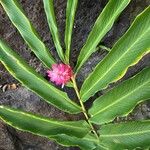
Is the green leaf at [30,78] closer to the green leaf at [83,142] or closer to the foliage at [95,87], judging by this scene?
the foliage at [95,87]

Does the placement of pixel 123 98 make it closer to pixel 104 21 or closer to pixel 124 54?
pixel 124 54

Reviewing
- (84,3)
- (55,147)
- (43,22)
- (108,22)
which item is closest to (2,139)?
(55,147)

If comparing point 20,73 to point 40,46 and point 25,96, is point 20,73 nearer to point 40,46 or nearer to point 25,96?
point 40,46

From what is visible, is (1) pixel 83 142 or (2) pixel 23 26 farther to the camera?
(1) pixel 83 142

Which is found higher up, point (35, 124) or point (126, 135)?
point (35, 124)

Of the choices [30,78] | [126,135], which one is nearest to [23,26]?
[30,78]

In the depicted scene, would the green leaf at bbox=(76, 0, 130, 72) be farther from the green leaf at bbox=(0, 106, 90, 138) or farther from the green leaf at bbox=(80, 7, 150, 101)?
the green leaf at bbox=(0, 106, 90, 138)

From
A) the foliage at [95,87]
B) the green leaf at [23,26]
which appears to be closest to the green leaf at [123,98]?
the foliage at [95,87]
